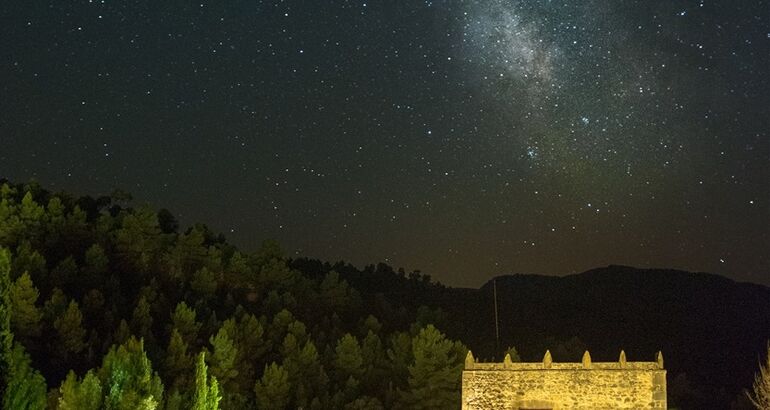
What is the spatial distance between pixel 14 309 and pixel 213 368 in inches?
293

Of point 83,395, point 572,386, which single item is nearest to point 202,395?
point 83,395


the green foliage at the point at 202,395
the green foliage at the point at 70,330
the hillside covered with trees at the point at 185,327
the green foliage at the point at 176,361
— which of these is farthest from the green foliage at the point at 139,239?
the green foliage at the point at 202,395

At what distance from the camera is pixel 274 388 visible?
34.5 meters

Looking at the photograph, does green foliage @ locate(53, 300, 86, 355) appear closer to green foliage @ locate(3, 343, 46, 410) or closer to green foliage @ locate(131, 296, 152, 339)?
green foliage @ locate(131, 296, 152, 339)

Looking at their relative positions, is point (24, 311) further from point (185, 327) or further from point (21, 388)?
point (21, 388)

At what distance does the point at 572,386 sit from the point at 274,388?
15.0 meters

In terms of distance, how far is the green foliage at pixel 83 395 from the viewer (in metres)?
22.8

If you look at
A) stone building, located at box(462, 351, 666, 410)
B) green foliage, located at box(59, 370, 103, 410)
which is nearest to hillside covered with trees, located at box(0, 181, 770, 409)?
green foliage, located at box(59, 370, 103, 410)

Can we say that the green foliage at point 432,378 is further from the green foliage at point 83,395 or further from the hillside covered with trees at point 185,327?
the green foliage at point 83,395

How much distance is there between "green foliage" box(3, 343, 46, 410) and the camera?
19.6 m

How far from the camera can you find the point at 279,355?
3834cm

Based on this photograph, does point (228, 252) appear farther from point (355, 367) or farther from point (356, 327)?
point (355, 367)

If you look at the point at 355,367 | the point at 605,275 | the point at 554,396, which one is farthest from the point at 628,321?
the point at 554,396

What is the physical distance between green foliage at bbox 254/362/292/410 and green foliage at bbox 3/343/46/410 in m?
13.8
